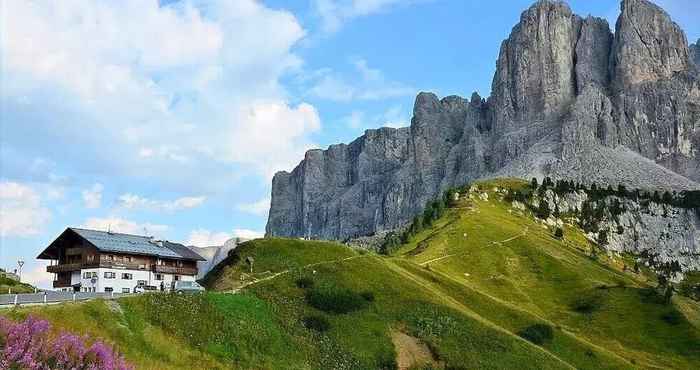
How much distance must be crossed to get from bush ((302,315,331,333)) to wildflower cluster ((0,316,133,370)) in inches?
1870

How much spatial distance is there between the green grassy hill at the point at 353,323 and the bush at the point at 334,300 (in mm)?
124

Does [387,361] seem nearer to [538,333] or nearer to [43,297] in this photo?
[538,333]

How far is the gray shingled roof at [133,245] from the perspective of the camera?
8275cm

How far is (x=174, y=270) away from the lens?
89.3 meters

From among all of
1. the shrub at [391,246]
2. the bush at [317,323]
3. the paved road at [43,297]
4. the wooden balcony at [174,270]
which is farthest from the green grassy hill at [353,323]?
the shrub at [391,246]

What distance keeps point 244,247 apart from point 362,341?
26.3m

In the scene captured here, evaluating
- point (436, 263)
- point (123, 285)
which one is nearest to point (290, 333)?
point (123, 285)

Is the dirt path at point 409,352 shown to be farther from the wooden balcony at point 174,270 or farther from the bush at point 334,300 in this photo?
the wooden balcony at point 174,270

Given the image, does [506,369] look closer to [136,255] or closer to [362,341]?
[362,341]

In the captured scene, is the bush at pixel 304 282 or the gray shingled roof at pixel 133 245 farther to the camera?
the gray shingled roof at pixel 133 245

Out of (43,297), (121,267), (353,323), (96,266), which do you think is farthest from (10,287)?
(353,323)

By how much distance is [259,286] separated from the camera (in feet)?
244

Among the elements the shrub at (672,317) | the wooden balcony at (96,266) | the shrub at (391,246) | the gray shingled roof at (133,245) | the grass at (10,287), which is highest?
the shrub at (391,246)

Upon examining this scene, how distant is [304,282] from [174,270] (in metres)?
21.6
